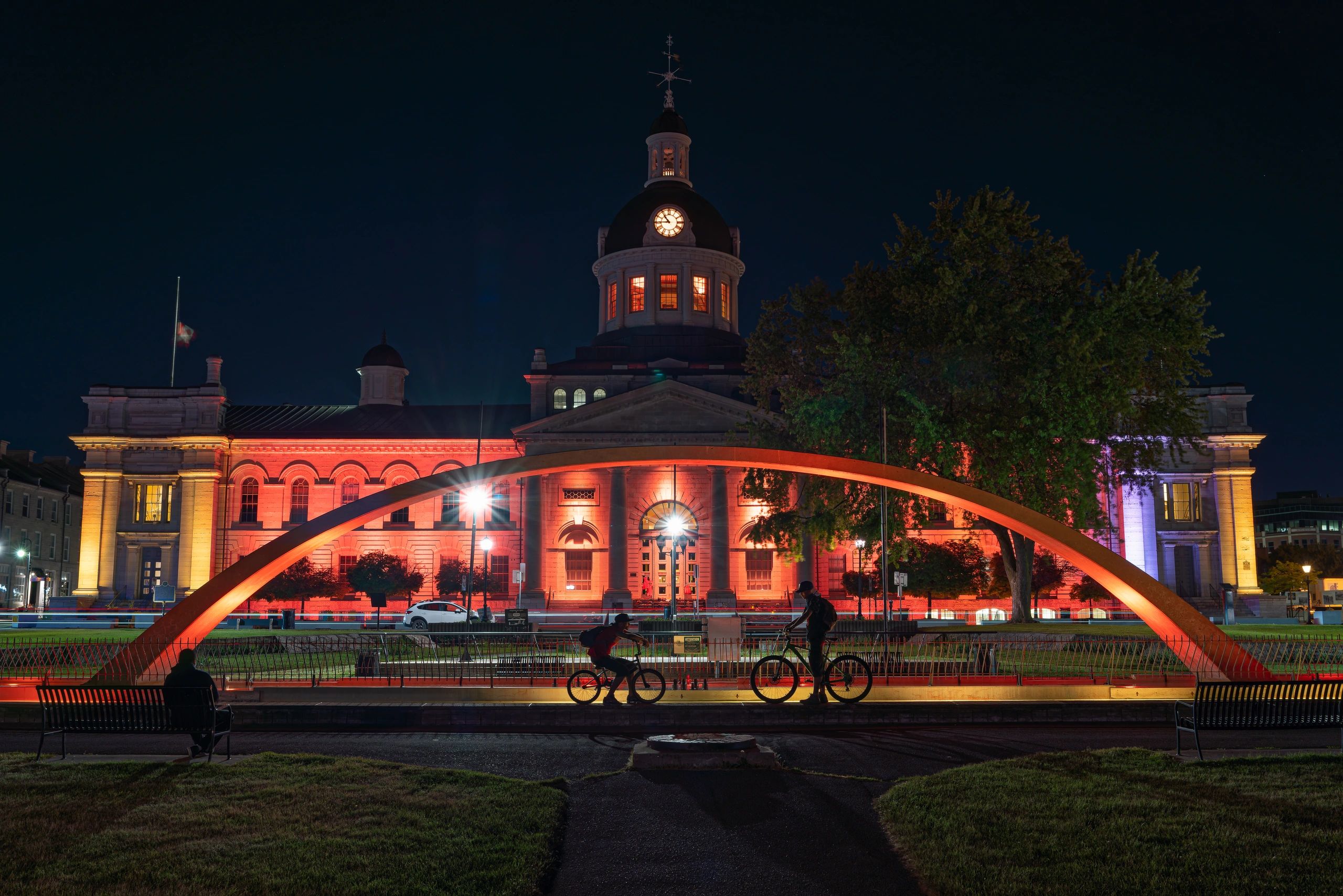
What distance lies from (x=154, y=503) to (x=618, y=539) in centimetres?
2987

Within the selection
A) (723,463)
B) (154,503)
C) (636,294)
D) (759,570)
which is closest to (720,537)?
(759,570)

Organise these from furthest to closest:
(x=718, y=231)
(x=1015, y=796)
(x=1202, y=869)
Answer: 1. (x=718, y=231)
2. (x=1015, y=796)
3. (x=1202, y=869)

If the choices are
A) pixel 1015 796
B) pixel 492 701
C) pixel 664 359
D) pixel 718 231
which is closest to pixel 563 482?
pixel 664 359

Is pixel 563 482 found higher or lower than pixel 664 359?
lower

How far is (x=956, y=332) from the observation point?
31.0 meters

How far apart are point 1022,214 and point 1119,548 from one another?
36839mm

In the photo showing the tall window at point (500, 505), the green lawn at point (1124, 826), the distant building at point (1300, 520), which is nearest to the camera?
the green lawn at point (1124, 826)

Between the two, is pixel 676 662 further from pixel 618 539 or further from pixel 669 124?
pixel 669 124

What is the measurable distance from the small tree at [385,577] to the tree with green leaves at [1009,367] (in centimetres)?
3485

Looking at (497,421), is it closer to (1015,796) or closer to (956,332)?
(956,332)

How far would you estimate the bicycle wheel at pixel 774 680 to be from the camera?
17094mm

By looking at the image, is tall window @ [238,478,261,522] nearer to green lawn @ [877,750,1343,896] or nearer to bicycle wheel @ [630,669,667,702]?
bicycle wheel @ [630,669,667,702]

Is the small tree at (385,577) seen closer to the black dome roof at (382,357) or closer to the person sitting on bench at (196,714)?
the black dome roof at (382,357)

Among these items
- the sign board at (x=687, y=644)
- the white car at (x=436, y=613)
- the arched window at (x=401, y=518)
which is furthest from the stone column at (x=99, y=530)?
the sign board at (x=687, y=644)
